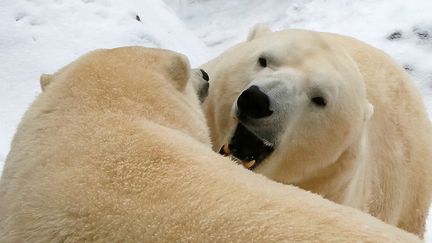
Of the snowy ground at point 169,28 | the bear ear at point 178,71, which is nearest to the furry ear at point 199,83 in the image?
the bear ear at point 178,71

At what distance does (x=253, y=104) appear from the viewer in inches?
119

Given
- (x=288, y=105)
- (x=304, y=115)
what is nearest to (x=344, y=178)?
(x=304, y=115)

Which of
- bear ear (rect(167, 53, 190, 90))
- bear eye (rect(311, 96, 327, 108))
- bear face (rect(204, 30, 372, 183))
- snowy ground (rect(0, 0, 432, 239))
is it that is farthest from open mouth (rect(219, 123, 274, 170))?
snowy ground (rect(0, 0, 432, 239))

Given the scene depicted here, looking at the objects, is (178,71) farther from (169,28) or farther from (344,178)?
(169,28)

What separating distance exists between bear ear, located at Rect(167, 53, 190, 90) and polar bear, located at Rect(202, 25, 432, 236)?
0.45m

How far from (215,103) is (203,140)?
903mm

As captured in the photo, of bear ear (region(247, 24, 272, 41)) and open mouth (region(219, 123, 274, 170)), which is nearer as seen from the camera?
open mouth (region(219, 123, 274, 170))

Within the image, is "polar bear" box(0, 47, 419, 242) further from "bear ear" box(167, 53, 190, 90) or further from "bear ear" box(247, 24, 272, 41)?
"bear ear" box(247, 24, 272, 41)

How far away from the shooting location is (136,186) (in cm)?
176

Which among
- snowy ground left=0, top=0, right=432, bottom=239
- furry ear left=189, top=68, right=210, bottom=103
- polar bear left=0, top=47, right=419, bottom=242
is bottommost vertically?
snowy ground left=0, top=0, right=432, bottom=239

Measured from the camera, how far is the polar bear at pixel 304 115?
309 cm

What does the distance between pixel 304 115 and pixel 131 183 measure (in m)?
1.55

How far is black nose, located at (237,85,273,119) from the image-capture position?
2994 mm

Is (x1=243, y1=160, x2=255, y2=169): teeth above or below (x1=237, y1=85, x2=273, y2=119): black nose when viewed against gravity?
below
